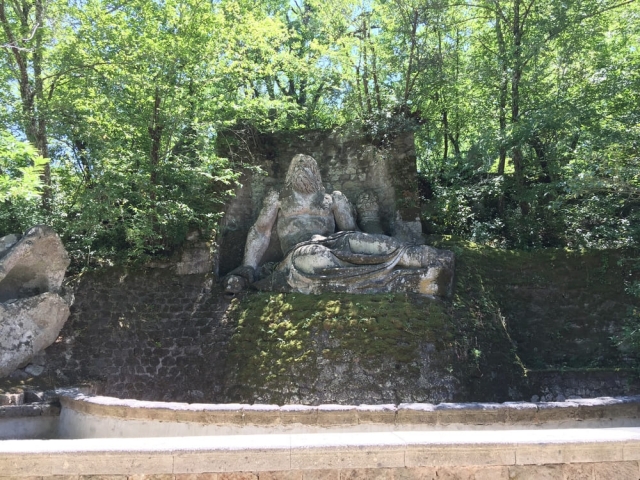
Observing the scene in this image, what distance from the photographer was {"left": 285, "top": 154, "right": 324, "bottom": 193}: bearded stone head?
9.09 metres

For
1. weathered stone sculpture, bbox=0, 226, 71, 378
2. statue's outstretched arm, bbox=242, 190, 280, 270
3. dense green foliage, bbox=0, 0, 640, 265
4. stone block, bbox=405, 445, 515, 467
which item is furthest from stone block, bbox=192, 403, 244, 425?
dense green foliage, bbox=0, 0, 640, 265

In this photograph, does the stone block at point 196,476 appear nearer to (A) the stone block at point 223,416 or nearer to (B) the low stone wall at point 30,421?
(A) the stone block at point 223,416

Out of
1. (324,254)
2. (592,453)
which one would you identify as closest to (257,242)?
(324,254)

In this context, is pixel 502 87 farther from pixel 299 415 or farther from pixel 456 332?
pixel 299 415

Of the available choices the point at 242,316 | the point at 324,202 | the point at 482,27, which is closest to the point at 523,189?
the point at 324,202

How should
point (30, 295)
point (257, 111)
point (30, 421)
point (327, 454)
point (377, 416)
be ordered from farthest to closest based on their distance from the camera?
point (257, 111) → point (30, 295) → point (30, 421) → point (377, 416) → point (327, 454)

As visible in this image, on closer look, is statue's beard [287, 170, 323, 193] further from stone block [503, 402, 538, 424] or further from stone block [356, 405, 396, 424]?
stone block [503, 402, 538, 424]

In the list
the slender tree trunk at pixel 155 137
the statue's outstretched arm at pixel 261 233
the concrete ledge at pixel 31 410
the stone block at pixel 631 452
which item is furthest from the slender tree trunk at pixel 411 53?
the stone block at pixel 631 452

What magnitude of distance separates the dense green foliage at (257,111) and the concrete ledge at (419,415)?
3.59m

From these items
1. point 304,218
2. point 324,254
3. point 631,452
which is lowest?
point 631,452

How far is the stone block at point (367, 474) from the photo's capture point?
124 inches

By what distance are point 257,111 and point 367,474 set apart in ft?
28.5

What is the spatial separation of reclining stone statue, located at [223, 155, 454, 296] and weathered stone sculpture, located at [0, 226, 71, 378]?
97.7 inches

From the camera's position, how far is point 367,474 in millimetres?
3164
